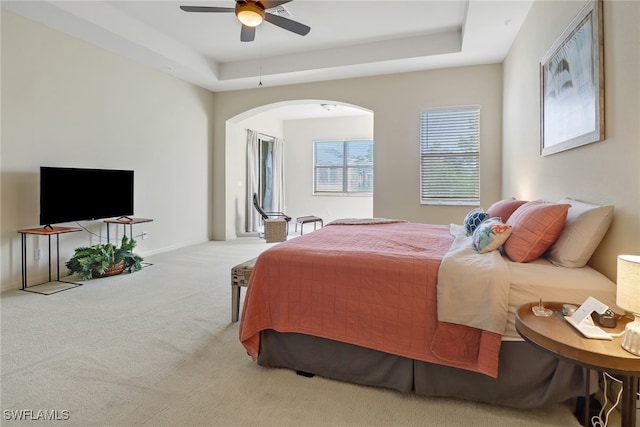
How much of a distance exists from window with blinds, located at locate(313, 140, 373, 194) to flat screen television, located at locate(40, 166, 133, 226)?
5.34 metres

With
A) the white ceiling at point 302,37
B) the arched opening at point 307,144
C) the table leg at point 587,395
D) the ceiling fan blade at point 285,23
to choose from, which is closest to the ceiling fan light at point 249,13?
the ceiling fan blade at point 285,23

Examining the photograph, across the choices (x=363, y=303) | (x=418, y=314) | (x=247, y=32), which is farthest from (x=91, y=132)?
(x=418, y=314)

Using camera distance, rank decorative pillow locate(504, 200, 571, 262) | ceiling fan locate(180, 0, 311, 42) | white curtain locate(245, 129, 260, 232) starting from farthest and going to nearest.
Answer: white curtain locate(245, 129, 260, 232), ceiling fan locate(180, 0, 311, 42), decorative pillow locate(504, 200, 571, 262)

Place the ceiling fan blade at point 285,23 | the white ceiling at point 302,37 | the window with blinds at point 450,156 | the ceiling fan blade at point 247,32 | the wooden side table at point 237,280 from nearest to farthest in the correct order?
the wooden side table at point 237,280, the ceiling fan blade at point 285,23, the ceiling fan blade at point 247,32, the white ceiling at point 302,37, the window with blinds at point 450,156

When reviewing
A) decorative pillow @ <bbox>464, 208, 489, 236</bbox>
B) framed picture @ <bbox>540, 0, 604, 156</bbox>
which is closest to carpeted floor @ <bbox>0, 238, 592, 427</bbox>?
decorative pillow @ <bbox>464, 208, 489, 236</bbox>

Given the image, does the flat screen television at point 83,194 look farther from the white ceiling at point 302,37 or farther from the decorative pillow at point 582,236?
the decorative pillow at point 582,236

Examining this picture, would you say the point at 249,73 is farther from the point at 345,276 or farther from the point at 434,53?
the point at 345,276

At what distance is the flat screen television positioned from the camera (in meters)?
3.57

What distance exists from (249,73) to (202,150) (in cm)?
172

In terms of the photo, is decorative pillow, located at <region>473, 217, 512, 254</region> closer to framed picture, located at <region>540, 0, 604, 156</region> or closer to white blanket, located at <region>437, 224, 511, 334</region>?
white blanket, located at <region>437, 224, 511, 334</region>

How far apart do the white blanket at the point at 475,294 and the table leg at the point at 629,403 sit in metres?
0.45

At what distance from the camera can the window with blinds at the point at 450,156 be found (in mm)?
5016

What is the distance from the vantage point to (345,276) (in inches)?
74.4

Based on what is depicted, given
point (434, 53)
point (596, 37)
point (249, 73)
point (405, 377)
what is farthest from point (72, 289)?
point (434, 53)
